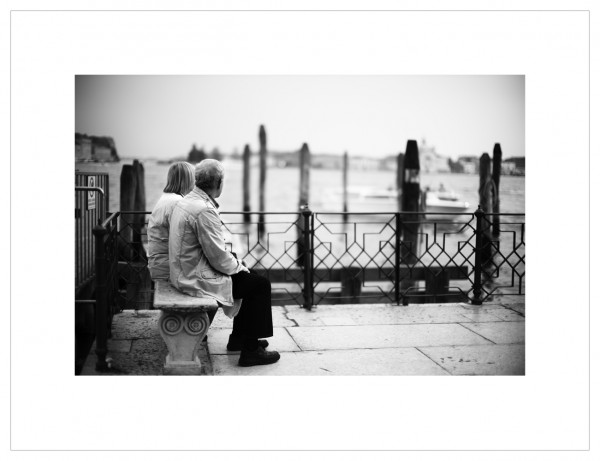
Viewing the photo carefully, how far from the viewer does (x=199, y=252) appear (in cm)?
428

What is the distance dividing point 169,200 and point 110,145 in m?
1.96

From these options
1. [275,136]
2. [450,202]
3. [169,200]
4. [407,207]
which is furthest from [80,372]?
[450,202]

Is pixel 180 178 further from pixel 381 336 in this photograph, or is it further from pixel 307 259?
pixel 381 336

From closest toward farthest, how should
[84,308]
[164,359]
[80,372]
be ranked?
1. [80,372]
2. [164,359]
3. [84,308]

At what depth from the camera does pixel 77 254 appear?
5656 millimetres

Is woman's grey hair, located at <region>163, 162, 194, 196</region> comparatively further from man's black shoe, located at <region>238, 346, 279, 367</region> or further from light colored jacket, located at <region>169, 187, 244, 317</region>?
man's black shoe, located at <region>238, 346, 279, 367</region>

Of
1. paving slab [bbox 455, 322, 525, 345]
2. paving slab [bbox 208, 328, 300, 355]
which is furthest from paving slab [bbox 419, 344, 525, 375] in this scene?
paving slab [bbox 208, 328, 300, 355]

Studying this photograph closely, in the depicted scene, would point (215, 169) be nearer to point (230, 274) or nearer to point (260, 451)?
point (230, 274)

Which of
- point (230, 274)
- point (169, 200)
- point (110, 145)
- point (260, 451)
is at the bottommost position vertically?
point (260, 451)

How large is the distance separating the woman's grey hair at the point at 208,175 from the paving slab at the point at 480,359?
202cm

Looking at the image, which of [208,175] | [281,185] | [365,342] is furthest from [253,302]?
[281,185]

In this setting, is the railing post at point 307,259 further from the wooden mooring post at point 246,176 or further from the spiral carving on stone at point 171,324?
the wooden mooring post at point 246,176

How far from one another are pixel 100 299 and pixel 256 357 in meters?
1.12

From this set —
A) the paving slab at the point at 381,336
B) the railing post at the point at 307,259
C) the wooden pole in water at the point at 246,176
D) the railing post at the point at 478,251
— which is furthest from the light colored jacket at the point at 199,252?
the wooden pole in water at the point at 246,176
